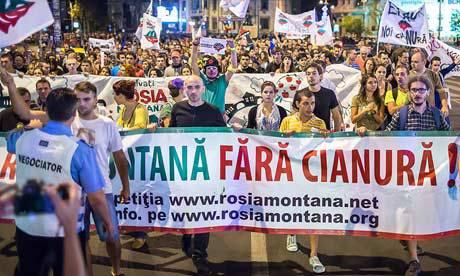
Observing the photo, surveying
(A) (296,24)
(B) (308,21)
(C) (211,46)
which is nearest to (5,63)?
(C) (211,46)

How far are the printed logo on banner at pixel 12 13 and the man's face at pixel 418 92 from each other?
325 cm

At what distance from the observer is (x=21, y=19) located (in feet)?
16.8

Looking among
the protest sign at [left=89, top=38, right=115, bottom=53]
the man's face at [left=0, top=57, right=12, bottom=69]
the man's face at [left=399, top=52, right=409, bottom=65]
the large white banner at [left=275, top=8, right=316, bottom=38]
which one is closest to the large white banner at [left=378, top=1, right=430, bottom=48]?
the man's face at [left=399, top=52, right=409, bottom=65]

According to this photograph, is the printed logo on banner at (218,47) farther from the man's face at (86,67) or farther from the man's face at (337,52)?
the man's face at (337,52)

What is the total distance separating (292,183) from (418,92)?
4.38ft

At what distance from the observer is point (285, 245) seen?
20.7 ft

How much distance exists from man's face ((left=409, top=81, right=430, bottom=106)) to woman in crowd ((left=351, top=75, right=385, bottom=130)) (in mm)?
1344

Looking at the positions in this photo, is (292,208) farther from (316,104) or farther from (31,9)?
(31,9)

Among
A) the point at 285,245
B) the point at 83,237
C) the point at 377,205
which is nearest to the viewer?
the point at 83,237

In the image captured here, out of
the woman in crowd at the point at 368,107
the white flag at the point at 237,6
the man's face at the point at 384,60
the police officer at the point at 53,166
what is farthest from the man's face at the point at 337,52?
the police officer at the point at 53,166

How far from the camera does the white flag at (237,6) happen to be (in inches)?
680

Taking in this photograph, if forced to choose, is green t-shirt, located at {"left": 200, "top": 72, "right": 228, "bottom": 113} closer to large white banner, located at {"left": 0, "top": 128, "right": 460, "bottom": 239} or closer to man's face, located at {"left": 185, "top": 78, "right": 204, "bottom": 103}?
man's face, located at {"left": 185, "top": 78, "right": 204, "bottom": 103}

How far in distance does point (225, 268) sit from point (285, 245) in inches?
32.0

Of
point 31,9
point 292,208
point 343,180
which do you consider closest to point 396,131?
point 343,180
